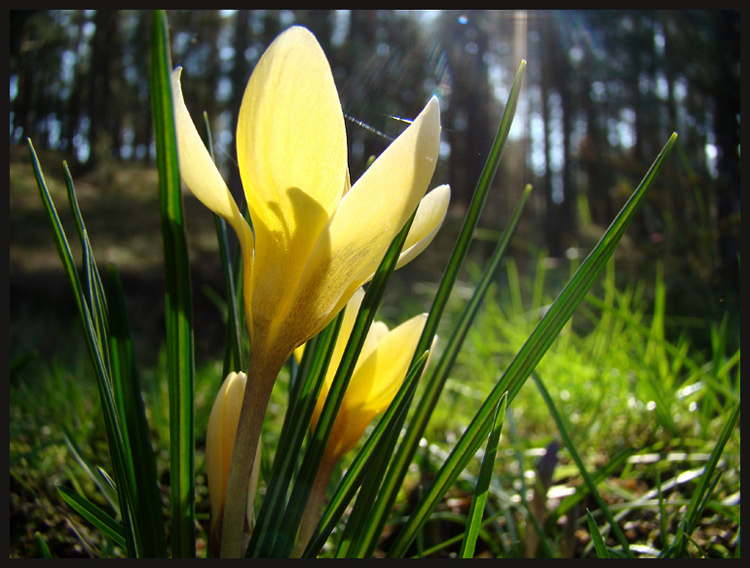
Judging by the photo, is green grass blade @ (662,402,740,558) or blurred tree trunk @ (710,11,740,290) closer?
green grass blade @ (662,402,740,558)

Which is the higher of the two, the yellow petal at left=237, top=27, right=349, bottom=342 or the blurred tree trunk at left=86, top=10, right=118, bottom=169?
the blurred tree trunk at left=86, top=10, right=118, bottom=169

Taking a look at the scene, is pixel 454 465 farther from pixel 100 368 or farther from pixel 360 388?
pixel 100 368

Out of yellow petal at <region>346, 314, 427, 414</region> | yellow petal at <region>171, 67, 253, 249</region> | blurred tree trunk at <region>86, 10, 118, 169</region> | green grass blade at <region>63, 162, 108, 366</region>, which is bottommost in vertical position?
yellow petal at <region>346, 314, 427, 414</region>

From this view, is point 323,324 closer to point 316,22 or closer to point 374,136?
point 374,136

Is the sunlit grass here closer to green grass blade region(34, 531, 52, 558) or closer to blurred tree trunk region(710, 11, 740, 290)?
green grass blade region(34, 531, 52, 558)

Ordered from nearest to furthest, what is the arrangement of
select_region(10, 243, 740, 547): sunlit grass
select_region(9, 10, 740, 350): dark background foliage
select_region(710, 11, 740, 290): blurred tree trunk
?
1. select_region(9, 10, 740, 350): dark background foliage
2. select_region(10, 243, 740, 547): sunlit grass
3. select_region(710, 11, 740, 290): blurred tree trunk

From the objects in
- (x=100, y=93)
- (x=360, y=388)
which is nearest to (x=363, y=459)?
(x=360, y=388)

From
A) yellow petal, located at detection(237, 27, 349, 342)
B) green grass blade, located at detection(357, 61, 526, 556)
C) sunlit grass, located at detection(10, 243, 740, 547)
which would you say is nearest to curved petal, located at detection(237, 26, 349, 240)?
yellow petal, located at detection(237, 27, 349, 342)
